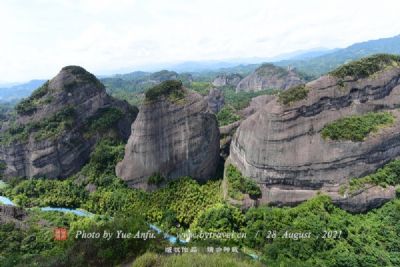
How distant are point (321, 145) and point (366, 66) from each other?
7345 mm

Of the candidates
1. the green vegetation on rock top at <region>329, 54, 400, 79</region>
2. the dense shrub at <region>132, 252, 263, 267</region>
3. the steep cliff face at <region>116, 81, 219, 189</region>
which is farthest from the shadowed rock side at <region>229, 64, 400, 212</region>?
the dense shrub at <region>132, 252, 263, 267</region>

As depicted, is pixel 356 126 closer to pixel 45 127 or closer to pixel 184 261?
pixel 184 261

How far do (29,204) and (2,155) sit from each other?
9954mm

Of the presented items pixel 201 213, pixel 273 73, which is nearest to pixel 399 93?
pixel 201 213

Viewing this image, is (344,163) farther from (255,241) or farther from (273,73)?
(273,73)

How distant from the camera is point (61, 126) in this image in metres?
36.1

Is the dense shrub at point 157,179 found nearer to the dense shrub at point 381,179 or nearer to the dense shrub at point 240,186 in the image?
the dense shrub at point 240,186

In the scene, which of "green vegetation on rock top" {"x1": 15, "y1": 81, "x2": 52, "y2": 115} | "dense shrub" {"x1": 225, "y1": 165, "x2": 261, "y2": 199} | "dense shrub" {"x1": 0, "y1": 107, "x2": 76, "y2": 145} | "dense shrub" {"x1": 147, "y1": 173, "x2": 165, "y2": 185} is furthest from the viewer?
"green vegetation on rock top" {"x1": 15, "y1": 81, "x2": 52, "y2": 115}

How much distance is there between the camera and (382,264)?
1880 centimetres

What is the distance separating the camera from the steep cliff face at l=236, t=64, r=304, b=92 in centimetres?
9443

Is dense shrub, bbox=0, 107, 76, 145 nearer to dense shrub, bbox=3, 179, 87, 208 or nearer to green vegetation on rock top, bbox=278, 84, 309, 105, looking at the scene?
dense shrub, bbox=3, 179, 87, 208

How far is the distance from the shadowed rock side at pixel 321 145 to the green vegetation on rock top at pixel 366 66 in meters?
0.44

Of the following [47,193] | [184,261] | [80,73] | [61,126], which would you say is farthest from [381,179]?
[80,73]

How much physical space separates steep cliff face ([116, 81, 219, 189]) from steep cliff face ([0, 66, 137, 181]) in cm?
919
